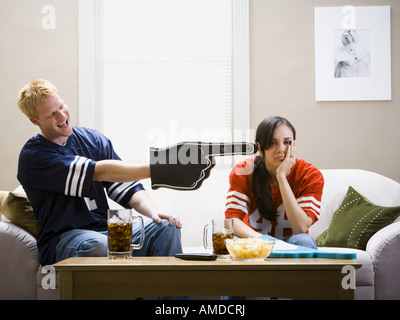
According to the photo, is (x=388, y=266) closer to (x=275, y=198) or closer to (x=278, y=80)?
(x=275, y=198)

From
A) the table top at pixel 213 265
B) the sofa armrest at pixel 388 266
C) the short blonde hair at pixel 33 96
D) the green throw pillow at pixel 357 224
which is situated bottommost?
the sofa armrest at pixel 388 266

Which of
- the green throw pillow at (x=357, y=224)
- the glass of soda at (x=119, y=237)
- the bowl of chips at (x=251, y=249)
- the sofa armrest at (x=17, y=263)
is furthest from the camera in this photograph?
the green throw pillow at (x=357, y=224)

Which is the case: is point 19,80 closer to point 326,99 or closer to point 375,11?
point 326,99

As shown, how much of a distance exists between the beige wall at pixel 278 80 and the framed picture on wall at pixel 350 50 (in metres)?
0.05

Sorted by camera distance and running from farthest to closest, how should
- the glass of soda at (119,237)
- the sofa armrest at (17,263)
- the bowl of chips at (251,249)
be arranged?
the sofa armrest at (17,263) → the glass of soda at (119,237) → the bowl of chips at (251,249)

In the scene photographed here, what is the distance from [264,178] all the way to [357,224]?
0.61 meters

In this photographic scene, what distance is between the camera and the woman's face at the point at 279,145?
252cm

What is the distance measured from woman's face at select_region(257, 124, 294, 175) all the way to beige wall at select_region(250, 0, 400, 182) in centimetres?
121

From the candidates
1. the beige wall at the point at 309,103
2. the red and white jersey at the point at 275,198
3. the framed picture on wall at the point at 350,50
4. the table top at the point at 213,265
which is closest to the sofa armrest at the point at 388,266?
the red and white jersey at the point at 275,198

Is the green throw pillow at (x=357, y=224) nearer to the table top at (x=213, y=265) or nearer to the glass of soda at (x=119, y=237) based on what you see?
the table top at (x=213, y=265)

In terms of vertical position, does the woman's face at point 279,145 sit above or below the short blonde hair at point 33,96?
below

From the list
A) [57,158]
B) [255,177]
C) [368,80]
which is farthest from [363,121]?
[57,158]

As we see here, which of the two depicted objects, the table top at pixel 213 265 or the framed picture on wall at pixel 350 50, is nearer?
the table top at pixel 213 265

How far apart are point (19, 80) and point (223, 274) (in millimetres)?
2773
